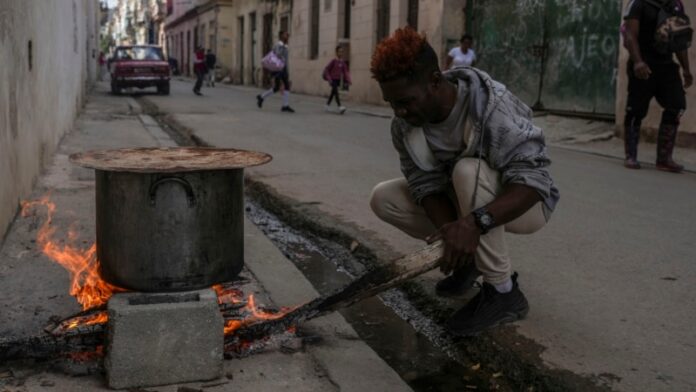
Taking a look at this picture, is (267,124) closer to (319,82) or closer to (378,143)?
(378,143)

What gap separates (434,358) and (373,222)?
213cm

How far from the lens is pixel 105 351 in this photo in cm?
247

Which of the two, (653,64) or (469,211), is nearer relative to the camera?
(469,211)

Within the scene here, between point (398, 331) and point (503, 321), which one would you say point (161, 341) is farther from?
point (503, 321)

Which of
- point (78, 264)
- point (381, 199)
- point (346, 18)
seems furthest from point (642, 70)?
point (346, 18)

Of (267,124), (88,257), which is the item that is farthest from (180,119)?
(88,257)

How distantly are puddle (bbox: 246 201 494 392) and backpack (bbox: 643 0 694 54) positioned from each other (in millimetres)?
4132

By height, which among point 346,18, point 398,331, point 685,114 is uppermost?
point 346,18

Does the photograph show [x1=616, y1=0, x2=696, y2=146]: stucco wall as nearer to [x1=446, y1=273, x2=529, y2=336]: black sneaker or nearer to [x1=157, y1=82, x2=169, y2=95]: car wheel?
[x1=446, y1=273, x2=529, y2=336]: black sneaker

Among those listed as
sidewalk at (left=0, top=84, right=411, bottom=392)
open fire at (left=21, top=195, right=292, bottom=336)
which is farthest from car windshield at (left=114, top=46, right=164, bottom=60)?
open fire at (left=21, top=195, right=292, bottom=336)

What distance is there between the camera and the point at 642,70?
684 cm

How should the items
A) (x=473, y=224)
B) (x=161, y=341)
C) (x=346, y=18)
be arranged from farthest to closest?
1. (x=346, y=18)
2. (x=473, y=224)
3. (x=161, y=341)

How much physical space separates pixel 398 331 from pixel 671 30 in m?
5.00

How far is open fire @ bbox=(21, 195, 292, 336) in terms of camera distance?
107 inches
